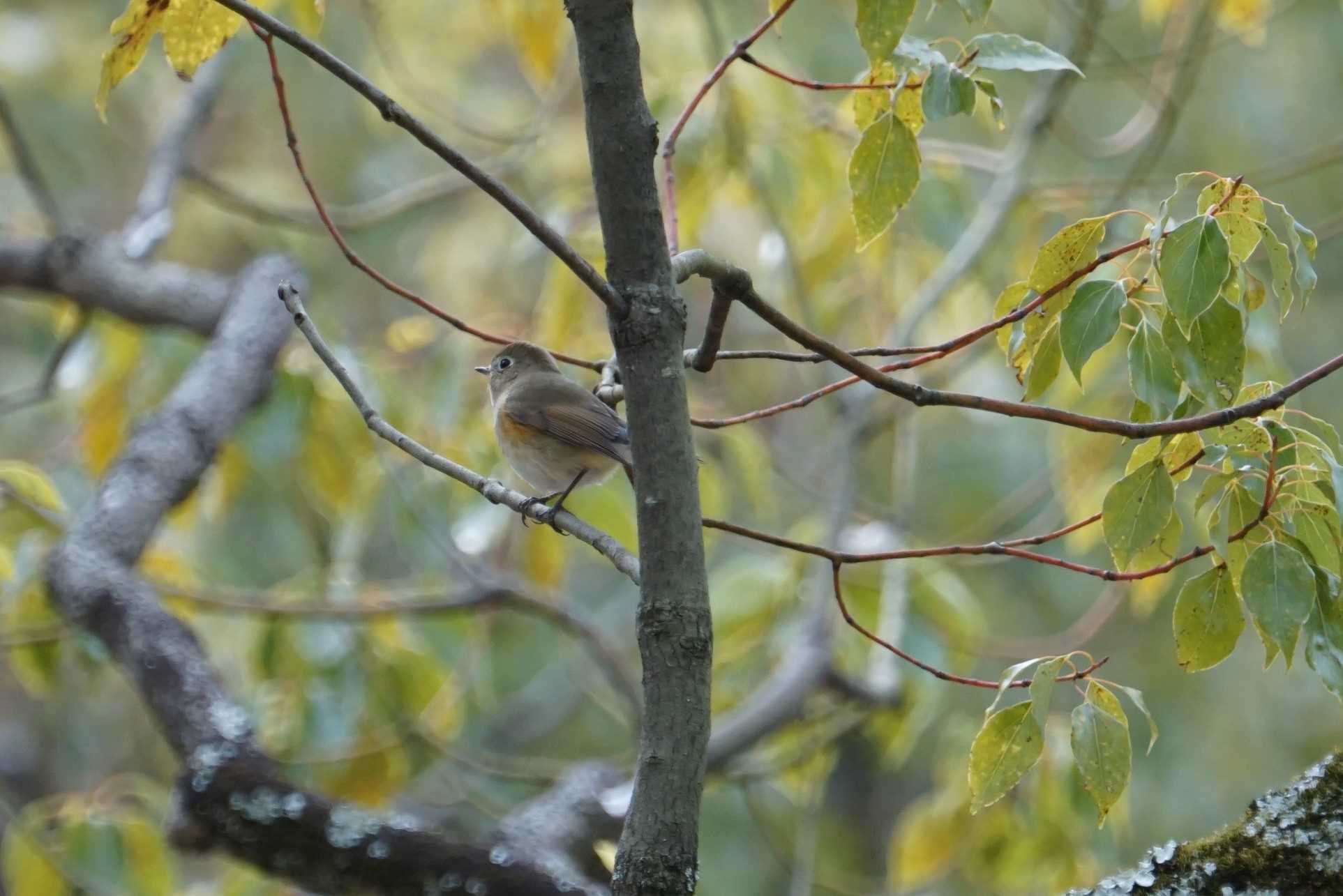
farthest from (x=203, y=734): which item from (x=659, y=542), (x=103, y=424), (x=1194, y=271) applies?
(x=1194, y=271)

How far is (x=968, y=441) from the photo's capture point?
8.70 m

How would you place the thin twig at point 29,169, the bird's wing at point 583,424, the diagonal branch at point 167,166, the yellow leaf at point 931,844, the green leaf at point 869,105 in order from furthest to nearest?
1. the diagonal branch at point 167,166
2. the yellow leaf at point 931,844
3. the bird's wing at point 583,424
4. the thin twig at point 29,169
5. the green leaf at point 869,105

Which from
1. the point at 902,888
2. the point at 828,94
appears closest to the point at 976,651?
the point at 902,888

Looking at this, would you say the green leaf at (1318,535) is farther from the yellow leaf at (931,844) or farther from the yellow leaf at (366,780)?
the yellow leaf at (366,780)

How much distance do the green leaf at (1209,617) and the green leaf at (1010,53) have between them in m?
0.73

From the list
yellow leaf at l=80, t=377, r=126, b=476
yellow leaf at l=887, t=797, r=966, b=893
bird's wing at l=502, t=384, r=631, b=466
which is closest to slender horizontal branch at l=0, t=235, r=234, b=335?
yellow leaf at l=80, t=377, r=126, b=476

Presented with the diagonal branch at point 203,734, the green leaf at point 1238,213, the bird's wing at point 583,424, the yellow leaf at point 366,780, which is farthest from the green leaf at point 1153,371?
the yellow leaf at point 366,780

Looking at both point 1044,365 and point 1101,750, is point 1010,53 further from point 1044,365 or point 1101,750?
point 1101,750

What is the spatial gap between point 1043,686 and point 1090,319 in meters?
0.48

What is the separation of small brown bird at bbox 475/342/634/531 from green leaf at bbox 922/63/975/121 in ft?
7.34

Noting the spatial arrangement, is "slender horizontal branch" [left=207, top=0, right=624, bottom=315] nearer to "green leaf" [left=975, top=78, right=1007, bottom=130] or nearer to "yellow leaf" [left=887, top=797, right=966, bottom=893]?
"green leaf" [left=975, top=78, right=1007, bottom=130]

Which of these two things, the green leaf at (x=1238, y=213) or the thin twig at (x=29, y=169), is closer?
the green leaf at (x=1238, y=213)

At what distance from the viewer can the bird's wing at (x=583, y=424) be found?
402 centimetres

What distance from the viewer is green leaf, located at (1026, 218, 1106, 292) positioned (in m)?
1.72
